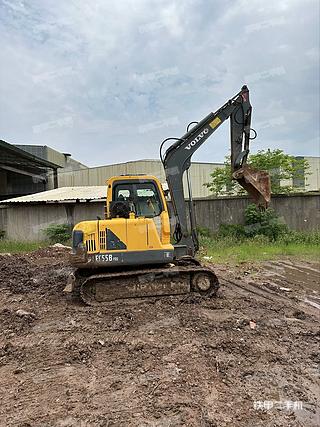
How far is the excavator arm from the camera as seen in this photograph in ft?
23.2

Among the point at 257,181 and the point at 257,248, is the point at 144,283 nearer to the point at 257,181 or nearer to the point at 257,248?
the point at 257,181

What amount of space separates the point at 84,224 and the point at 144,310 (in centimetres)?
171

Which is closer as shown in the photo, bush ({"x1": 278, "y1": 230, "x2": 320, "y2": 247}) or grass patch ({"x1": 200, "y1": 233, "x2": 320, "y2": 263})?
grass patch ({"x1": 200, "y1": 233, "x2": 320, "y2": 263})

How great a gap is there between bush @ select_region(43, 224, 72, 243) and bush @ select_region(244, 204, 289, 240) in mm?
7170

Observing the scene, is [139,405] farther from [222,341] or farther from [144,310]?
[144,310]

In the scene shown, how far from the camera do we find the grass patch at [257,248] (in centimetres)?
1116

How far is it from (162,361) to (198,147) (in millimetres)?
4366

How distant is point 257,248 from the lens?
12273mm

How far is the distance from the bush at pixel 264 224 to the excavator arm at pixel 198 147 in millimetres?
7012

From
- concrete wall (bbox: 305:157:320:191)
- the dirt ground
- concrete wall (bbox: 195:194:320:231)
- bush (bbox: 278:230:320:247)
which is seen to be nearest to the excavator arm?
the dirt ground

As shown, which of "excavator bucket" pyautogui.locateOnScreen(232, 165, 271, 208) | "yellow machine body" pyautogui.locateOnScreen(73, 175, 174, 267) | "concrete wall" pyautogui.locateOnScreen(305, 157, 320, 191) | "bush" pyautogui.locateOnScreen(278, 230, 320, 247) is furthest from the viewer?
"concrete wall" pyautogui.locateOnScreen(305, 157, 320, 191)

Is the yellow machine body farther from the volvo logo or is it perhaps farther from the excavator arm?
the volvo logo

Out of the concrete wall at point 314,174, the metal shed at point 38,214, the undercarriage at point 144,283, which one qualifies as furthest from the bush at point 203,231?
the concrete wall at point 314,174

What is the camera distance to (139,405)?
3193 millimetres
